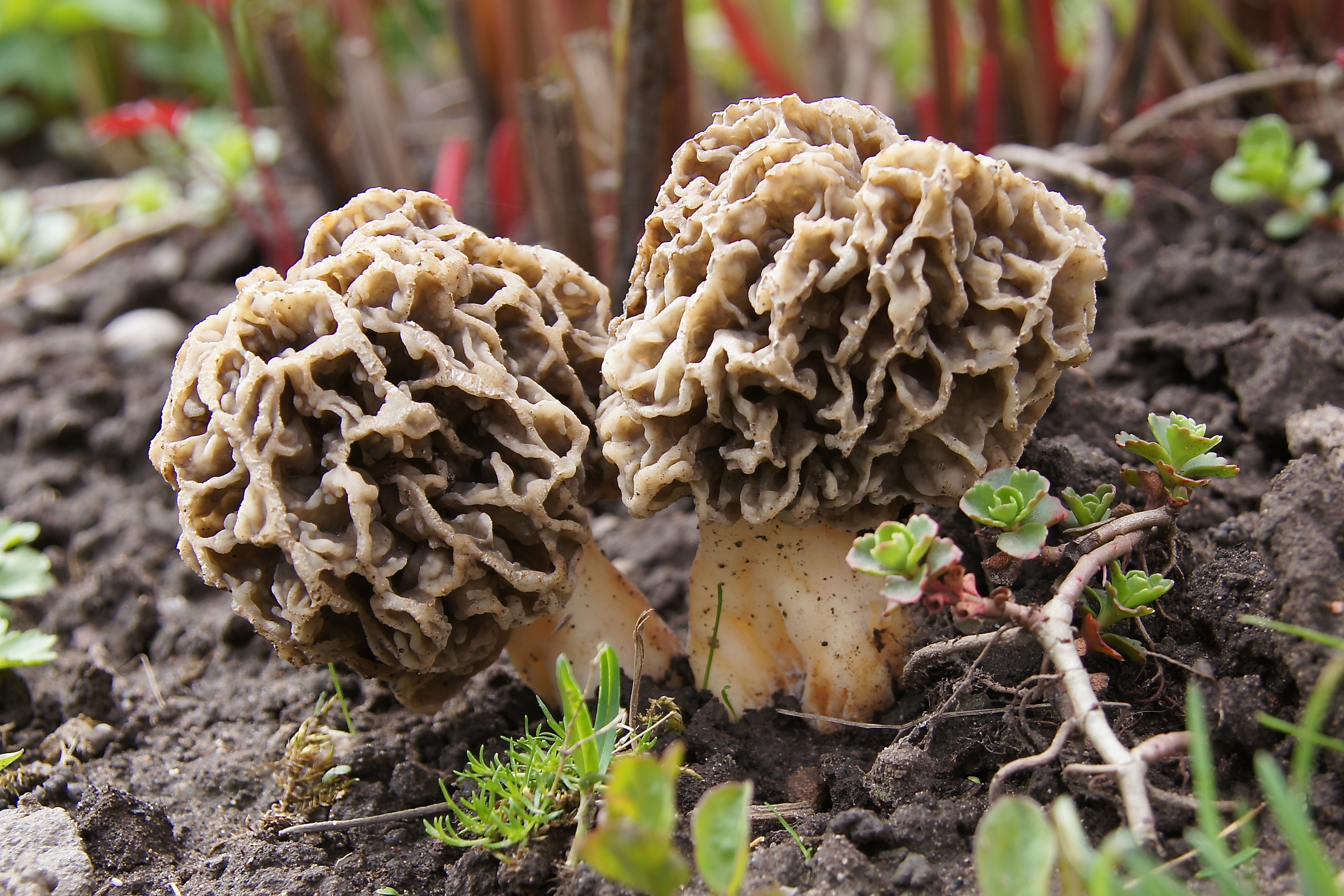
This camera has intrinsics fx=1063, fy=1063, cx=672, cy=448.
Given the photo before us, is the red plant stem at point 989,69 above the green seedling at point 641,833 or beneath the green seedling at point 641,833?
above

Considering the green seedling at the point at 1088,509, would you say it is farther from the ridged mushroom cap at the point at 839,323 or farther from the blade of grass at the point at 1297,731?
the blade of grass at the point at 1297,731

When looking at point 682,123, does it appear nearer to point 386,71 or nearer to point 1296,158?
point 1296,158

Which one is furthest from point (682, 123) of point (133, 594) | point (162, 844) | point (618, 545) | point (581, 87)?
point (162, 844)

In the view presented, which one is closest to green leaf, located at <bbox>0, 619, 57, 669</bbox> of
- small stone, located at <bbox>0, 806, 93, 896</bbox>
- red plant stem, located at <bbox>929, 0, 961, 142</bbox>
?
small stone, located at <bbox>0, 806, 93, 896</bbox>

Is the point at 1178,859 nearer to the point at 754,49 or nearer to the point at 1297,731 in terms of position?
the point at 1297,731

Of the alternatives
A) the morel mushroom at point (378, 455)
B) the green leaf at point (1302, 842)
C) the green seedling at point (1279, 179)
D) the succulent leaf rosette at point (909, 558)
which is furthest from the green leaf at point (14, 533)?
the green seedling at point (1279, 179)

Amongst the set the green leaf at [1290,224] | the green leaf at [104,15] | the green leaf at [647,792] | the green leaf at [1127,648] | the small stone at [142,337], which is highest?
the green leaf at [104,15]

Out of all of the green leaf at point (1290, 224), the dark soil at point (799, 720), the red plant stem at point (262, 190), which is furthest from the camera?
the red plant stem at point (262, 190)

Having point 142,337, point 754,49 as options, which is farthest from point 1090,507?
point 142,337
